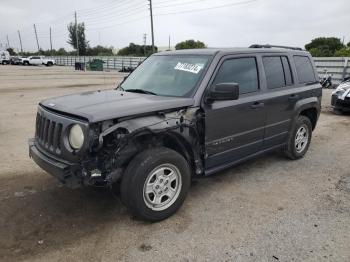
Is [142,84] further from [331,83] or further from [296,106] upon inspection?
[331,83]

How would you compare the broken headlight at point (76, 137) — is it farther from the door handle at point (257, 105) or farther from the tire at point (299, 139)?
the tire at point (299, 139)

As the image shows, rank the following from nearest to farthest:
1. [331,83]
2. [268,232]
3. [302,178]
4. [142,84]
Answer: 1. [268,232]
2. [142,84]
3. [302,178]
4. [331,83]

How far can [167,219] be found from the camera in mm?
3906

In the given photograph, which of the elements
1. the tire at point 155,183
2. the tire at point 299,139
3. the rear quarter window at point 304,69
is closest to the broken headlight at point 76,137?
the tire at point 155,183

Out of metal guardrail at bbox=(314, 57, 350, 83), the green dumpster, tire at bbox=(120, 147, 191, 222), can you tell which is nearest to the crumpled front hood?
tire at bbox=(120, 147, 191, 222)

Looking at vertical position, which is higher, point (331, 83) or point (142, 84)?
point (142, 84)

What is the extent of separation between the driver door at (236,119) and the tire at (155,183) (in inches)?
21.2

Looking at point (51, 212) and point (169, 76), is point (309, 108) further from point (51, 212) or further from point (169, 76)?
point (51, 212)

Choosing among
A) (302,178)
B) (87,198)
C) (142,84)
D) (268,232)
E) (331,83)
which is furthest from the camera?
(331,83)

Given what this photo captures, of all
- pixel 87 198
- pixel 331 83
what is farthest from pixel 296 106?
pixel 331 83

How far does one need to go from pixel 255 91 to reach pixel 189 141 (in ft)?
4.62

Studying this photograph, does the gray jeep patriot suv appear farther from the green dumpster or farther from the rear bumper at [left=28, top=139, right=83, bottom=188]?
the green dumpster

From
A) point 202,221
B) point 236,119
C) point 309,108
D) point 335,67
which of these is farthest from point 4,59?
point 202,221

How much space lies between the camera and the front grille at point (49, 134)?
11.9 feet
